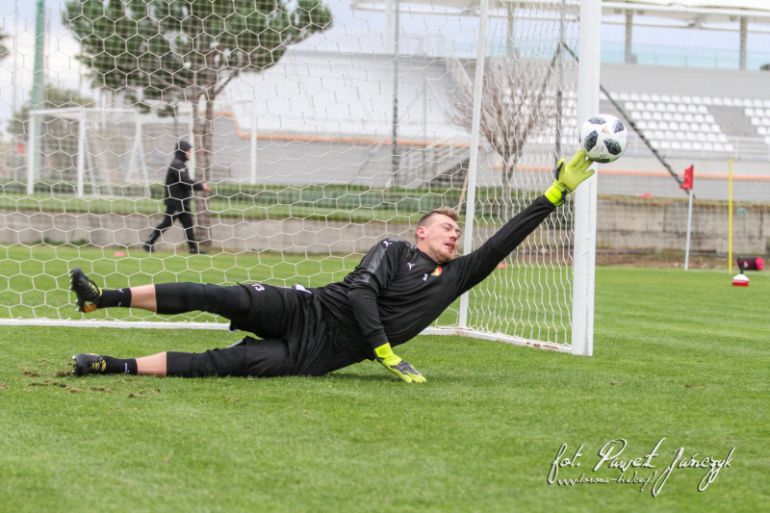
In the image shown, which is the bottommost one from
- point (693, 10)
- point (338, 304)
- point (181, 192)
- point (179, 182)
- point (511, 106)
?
point (338, 304)

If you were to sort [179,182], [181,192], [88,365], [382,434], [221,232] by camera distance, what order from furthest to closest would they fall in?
[221,232], [181,192], [179,182], [88,365], [382,434]

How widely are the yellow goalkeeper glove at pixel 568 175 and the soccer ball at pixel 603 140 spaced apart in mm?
52

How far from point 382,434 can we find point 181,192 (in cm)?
1007

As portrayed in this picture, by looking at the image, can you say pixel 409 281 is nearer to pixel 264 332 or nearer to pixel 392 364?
pixel 392 364

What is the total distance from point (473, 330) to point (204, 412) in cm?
452

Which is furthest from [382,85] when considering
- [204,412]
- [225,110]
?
[204,412]

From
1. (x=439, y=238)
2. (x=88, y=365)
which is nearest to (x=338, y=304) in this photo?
(x=439, y=238)

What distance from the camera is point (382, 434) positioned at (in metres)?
4.16

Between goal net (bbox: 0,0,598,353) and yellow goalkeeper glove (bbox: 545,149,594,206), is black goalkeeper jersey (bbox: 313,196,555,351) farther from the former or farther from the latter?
goal net (bbox: 0,0,598,353)

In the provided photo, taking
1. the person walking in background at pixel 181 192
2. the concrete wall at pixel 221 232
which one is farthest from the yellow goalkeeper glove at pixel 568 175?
the person walking in background at pixel 181 192

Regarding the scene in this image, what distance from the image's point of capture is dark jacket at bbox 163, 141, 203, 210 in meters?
12.6

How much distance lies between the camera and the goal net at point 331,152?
8562mm

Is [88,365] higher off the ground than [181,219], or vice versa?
[181,219]

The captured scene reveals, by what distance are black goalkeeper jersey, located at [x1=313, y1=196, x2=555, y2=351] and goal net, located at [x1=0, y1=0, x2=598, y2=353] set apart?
5.20 ft
